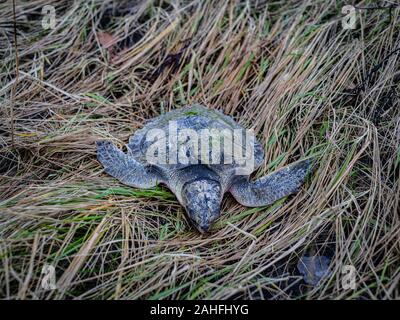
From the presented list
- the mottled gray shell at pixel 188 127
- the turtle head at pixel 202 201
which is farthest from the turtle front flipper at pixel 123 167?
the turtle head at pixel 202 201

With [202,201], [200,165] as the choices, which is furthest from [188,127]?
[202,201]

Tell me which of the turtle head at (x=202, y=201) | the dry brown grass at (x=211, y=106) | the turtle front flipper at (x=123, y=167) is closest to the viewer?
Result: the dry brown grass at (x=211, y=106)

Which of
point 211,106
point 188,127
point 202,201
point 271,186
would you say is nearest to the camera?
point 202,201

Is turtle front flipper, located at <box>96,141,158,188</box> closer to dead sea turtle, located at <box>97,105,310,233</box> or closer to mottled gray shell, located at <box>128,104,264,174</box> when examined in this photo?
dead sea turtle, located at <box>97,105,310,233</box>

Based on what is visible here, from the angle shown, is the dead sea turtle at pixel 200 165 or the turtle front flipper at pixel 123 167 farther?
the turtle front flipper at pixel 123 167

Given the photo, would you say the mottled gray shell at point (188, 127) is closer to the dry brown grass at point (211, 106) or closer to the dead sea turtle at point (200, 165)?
the dead sea turtle at point (200, 165)

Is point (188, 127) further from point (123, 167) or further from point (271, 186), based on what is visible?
point (271, 186)

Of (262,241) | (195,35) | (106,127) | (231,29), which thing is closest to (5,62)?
(106,127)
